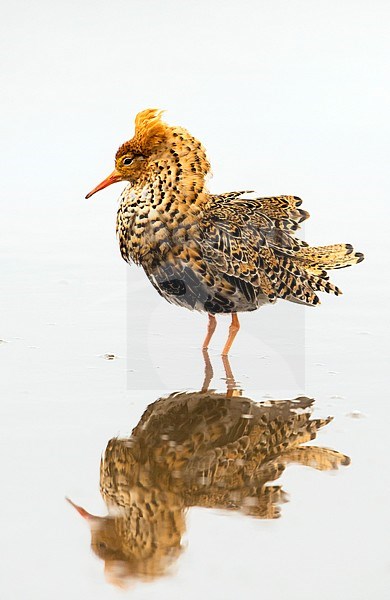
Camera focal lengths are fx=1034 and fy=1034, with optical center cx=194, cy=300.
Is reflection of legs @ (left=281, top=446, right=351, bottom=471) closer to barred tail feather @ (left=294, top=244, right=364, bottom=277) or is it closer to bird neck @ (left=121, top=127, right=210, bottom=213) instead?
bird neck @ (left=121, top=127, right=210, bottom=213)

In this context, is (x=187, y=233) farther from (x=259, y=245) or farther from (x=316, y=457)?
(x=316, y=457)

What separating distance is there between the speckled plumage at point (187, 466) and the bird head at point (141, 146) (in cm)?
201

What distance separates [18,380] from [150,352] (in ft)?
4.20

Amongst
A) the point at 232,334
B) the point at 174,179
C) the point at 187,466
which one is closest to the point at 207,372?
the point at 232,334

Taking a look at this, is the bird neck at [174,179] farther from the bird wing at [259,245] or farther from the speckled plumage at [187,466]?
the speckled plumage at [187,466]

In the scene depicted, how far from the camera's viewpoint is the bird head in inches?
328

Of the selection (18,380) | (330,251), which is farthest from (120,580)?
(330,251)

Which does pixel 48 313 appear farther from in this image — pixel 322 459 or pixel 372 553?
pixel 372 553

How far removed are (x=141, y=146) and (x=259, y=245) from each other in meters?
1.29

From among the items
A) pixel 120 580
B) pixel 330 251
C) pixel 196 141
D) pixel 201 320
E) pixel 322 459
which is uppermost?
pixel 196 141

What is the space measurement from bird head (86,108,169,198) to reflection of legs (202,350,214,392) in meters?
1.57

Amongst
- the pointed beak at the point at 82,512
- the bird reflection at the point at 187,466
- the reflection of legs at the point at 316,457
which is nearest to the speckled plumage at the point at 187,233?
the bird reflection at the point at 187,466

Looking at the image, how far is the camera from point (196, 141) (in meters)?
8.55

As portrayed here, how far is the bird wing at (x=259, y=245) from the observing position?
27.4ft
